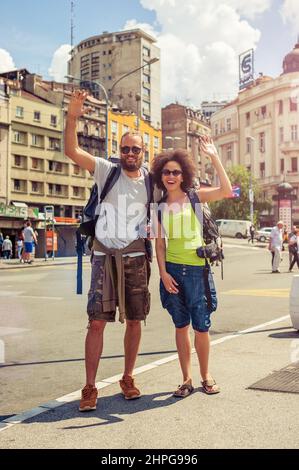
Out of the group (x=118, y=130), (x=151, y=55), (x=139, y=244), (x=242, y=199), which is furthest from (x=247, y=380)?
(x=151, y=55)

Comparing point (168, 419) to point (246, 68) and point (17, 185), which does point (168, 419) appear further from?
point (246, 68)

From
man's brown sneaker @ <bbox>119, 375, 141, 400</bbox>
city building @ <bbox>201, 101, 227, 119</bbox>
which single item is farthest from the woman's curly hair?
city building @ <bbox>201, 101, 227, 119</bbox>

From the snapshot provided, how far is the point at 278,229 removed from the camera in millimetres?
20844

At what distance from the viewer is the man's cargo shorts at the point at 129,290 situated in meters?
4.16

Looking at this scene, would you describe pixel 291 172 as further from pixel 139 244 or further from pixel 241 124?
pixel 139 244

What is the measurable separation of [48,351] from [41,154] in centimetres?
5413

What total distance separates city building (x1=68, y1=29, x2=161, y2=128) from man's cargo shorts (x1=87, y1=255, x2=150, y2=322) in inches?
3260

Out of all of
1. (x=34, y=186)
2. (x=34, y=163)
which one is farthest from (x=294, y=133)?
(x=34, y=186)

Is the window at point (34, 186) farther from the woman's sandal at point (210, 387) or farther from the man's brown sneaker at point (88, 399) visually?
the man's brown sneaker at point (88, 399)

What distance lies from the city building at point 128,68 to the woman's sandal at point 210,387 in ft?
272

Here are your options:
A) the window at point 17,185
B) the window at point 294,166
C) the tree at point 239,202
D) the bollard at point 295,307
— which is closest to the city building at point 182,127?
the window at point 294,166

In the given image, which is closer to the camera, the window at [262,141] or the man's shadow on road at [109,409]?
the man's shadow on road at [109,409]

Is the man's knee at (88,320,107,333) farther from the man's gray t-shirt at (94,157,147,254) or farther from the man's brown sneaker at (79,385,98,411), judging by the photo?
the man's gray t-shirt at (94,157,147,254)

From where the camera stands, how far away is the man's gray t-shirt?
4223 millimetres
